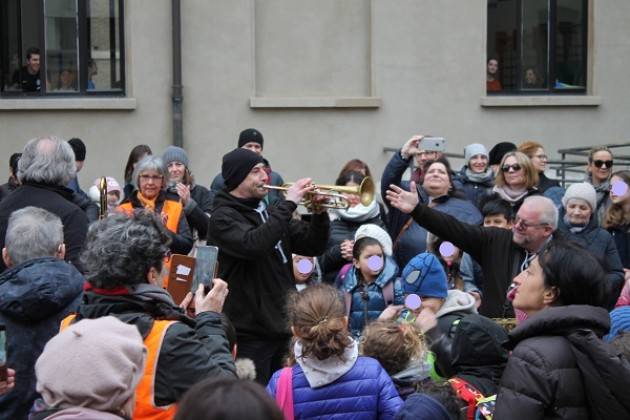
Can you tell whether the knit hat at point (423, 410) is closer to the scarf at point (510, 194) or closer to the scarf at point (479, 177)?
the scarf at point (510, 194)

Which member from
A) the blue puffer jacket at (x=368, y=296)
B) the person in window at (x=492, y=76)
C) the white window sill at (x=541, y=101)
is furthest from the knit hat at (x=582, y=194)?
the person in window at (x=492, y=76)

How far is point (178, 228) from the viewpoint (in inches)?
330

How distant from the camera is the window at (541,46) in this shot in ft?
48.7

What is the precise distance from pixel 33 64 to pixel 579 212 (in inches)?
319

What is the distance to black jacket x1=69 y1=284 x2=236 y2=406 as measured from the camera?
12.9 ft

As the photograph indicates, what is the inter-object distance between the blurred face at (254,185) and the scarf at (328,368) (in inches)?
91.2

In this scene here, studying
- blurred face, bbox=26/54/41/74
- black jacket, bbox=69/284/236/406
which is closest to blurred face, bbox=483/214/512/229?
black jacket, bbox=69/284/236/406

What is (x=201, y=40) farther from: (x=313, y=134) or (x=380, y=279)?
(x=380, y=279)

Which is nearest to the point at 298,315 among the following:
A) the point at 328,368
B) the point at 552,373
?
the point at 328,368

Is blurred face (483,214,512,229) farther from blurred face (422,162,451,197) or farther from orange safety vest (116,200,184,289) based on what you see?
orange safety vest (116,200,184,289)

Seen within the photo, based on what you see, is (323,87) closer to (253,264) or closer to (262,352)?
(253,264)

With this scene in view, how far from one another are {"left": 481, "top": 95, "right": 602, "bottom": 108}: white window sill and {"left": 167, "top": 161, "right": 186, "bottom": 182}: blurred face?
5.57 m

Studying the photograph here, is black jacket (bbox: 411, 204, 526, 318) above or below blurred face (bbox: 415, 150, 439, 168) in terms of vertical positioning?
below

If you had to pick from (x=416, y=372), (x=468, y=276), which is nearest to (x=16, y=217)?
(x=416, y=372)
